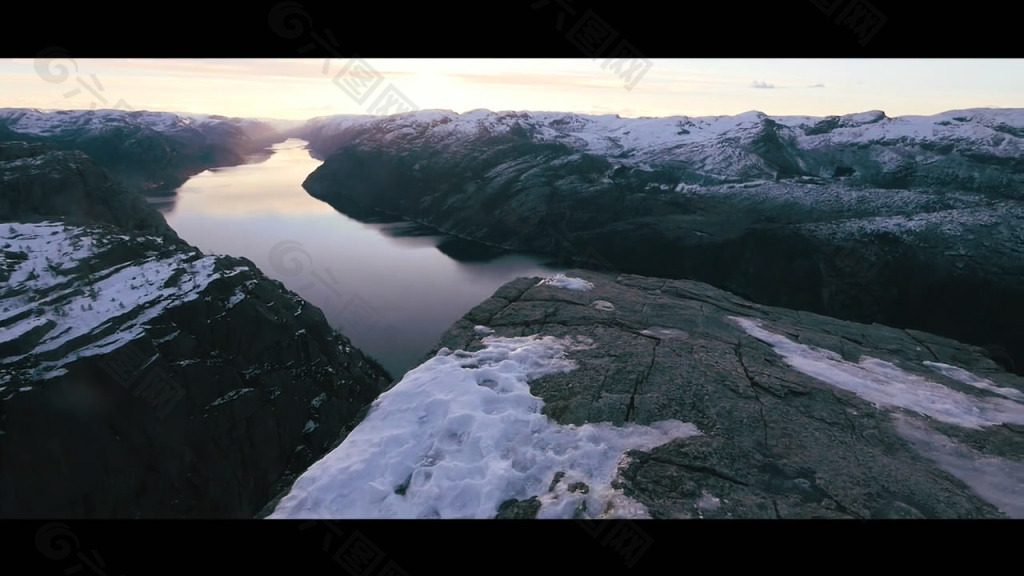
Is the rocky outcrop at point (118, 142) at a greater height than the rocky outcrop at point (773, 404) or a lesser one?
lesser

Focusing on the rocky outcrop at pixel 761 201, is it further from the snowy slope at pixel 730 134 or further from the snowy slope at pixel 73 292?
the snowy slope at pixel 73 292

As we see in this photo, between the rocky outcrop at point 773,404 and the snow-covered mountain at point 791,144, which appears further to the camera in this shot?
the snow-covered mountain at point 791,144

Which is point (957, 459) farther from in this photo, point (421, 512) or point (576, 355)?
point (421, 512)

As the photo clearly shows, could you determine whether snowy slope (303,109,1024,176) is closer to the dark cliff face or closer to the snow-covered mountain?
the snow-covered mountain

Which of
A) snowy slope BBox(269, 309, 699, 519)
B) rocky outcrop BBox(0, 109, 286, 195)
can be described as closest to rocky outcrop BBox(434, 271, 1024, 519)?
snowy slope BBox(269, 309, 699, 519)

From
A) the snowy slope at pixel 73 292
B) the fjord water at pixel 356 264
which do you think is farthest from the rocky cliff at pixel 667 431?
the fjord water at pixel 356 264

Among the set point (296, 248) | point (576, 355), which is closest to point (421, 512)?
point (576, 355)
